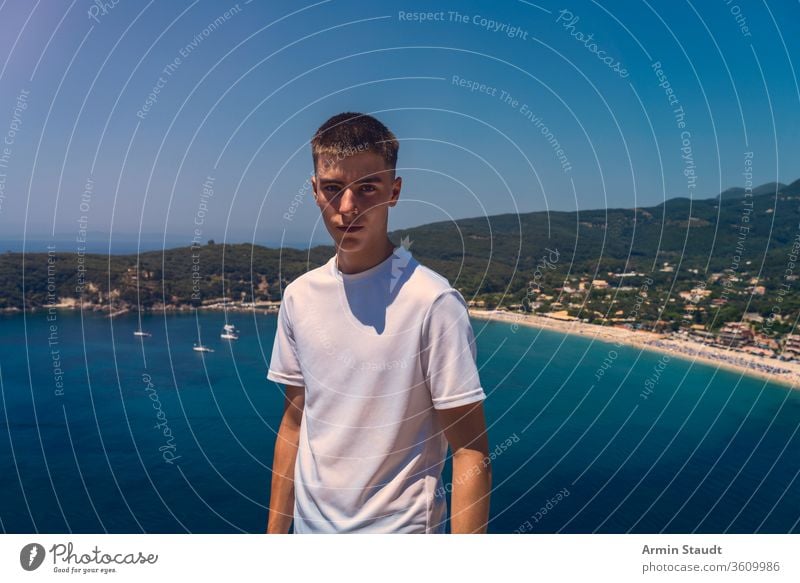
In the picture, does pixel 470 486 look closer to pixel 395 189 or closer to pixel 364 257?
pixel 364 257

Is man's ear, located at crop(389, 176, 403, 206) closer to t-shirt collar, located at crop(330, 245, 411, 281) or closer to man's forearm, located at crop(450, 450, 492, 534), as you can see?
t-shirt collar, located at crop(330, 245, 411, 281)

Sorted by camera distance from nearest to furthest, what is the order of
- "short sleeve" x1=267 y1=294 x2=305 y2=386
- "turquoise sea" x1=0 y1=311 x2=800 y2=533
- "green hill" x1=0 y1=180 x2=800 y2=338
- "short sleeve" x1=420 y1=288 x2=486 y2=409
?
"short sleeve" x1=420 y1=288 x2=486 y2=409 → "short sleeve" x1=267 y1=294 x2=305 y2=386 → "turquoise sea" x1=0 y1=311 x2=800 y2=533 → "green hill" x1=0 y1=180 x2=800 y2=338

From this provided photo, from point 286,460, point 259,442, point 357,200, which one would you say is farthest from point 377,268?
point 259,442

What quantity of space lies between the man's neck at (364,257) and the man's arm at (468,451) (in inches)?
15.4

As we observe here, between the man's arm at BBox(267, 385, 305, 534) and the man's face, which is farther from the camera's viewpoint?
the man's arm at BBox(267, 385, 305, 534)

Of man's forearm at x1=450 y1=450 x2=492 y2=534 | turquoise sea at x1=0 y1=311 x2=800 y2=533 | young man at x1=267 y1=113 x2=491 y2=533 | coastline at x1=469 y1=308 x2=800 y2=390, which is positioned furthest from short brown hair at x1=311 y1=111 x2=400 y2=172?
coastline at x1=469 y1=308 x2=800 y2=390

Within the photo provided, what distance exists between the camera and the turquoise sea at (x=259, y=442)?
85.2ft

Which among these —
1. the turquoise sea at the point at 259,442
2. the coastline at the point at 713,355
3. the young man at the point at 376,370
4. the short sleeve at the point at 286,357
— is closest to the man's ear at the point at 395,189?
the young man at the point at 376,370

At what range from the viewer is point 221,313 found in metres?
55.2

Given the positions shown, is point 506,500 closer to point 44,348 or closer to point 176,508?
point 176,508

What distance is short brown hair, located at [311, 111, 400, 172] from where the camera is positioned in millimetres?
1476

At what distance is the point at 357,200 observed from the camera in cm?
147

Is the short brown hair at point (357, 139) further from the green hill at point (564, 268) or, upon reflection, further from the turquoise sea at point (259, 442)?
the green hill at point (564, 268)

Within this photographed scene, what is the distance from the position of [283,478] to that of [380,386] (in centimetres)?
55
